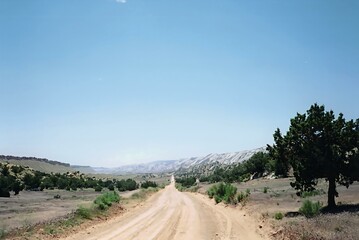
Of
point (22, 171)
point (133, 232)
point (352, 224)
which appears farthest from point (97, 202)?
point (22, 171)

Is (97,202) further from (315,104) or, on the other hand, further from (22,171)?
(22,171)

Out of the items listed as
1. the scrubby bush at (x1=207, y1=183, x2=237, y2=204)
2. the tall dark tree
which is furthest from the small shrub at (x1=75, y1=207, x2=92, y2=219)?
the scrubby bush at (x1=207, y1=183, x2=237, y2=204)

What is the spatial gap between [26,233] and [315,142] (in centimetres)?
1888

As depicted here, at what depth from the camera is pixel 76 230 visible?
2288 centimetres

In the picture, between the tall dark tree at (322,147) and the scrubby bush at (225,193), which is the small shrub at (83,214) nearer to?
the tall dark tree at (322,147)

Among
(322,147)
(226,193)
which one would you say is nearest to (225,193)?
(226,193)

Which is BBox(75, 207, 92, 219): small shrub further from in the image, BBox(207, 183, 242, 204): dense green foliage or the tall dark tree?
BBox(207, 183, 242, 204): dense green foliage

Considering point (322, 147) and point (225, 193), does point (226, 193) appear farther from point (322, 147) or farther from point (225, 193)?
point (322, 147)

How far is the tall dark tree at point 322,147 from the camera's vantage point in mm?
26062

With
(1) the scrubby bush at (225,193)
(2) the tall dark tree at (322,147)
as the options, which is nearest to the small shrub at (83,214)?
(2) the tall dark tree at (322,147)

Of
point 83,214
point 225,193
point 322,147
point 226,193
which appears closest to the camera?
point 322,147

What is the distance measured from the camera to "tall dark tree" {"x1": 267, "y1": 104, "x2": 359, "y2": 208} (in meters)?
26.1

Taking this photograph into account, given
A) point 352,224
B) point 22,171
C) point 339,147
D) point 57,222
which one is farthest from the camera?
point 22,171

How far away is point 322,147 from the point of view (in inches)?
1046
